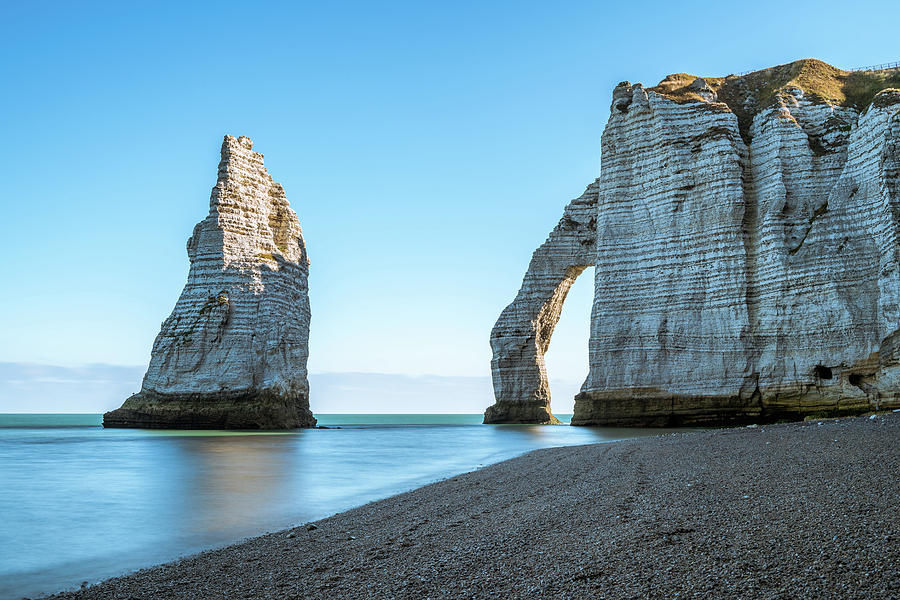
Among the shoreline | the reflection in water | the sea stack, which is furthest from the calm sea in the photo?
the sea stack

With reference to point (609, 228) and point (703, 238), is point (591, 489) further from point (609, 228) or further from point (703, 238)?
point (609, 228)

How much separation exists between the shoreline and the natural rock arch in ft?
114

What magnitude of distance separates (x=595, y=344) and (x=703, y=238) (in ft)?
21.7

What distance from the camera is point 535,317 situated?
42656 mm

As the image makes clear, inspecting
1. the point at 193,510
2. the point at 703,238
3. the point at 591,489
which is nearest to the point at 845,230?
the point at 703,238

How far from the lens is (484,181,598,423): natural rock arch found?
4244 cm

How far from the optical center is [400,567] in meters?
4.40

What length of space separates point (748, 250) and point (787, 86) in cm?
765

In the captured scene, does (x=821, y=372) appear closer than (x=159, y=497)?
No

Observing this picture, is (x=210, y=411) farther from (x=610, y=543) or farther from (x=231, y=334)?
(x=610, y=543)

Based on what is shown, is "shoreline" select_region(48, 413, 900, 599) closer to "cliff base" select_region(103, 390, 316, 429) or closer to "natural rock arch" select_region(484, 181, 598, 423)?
"cliff base" select_region(103, 390, 316, 429)

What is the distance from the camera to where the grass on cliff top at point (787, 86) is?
27.2 m

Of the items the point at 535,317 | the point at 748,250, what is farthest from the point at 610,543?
the point at 535,317

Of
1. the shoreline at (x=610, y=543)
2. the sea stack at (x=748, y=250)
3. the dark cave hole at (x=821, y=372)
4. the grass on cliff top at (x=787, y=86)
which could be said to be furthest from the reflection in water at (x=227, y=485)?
the grass on cliff top at (x=787, y=86)
